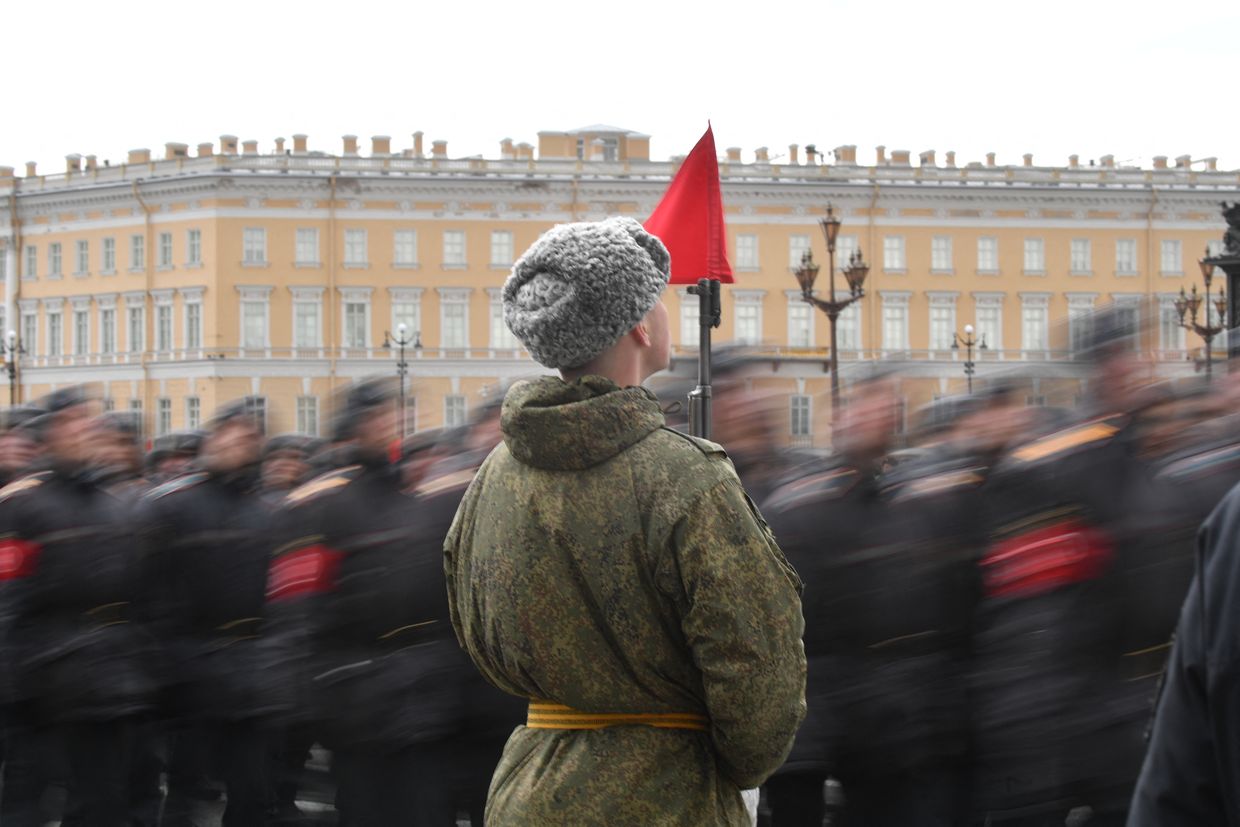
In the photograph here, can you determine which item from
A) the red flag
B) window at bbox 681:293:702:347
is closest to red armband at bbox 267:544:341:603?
the red flag

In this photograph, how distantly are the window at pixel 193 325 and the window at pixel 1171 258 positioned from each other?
1275 inches

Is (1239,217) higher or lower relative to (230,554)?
higher

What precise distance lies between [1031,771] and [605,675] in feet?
6.11

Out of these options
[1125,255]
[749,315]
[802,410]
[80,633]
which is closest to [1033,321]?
[1125,255]

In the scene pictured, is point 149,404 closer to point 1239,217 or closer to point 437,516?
point 1239,217

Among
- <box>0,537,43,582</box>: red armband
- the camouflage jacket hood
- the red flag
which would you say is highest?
the red flag

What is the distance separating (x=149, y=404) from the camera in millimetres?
46031

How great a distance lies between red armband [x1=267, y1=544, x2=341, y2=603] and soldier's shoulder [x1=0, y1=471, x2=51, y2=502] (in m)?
1.10

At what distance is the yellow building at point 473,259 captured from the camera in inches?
1797

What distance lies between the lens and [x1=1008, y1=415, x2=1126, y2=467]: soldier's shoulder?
3729mm

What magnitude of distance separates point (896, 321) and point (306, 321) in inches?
780

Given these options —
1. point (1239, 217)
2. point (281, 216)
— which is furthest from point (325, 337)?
point (1239, 217)

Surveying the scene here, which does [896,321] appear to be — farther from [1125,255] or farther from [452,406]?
[452,406]

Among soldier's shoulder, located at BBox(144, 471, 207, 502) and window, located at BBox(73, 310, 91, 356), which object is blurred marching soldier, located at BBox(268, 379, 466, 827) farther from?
window, located at BBox(73, 310, 91, 356)
